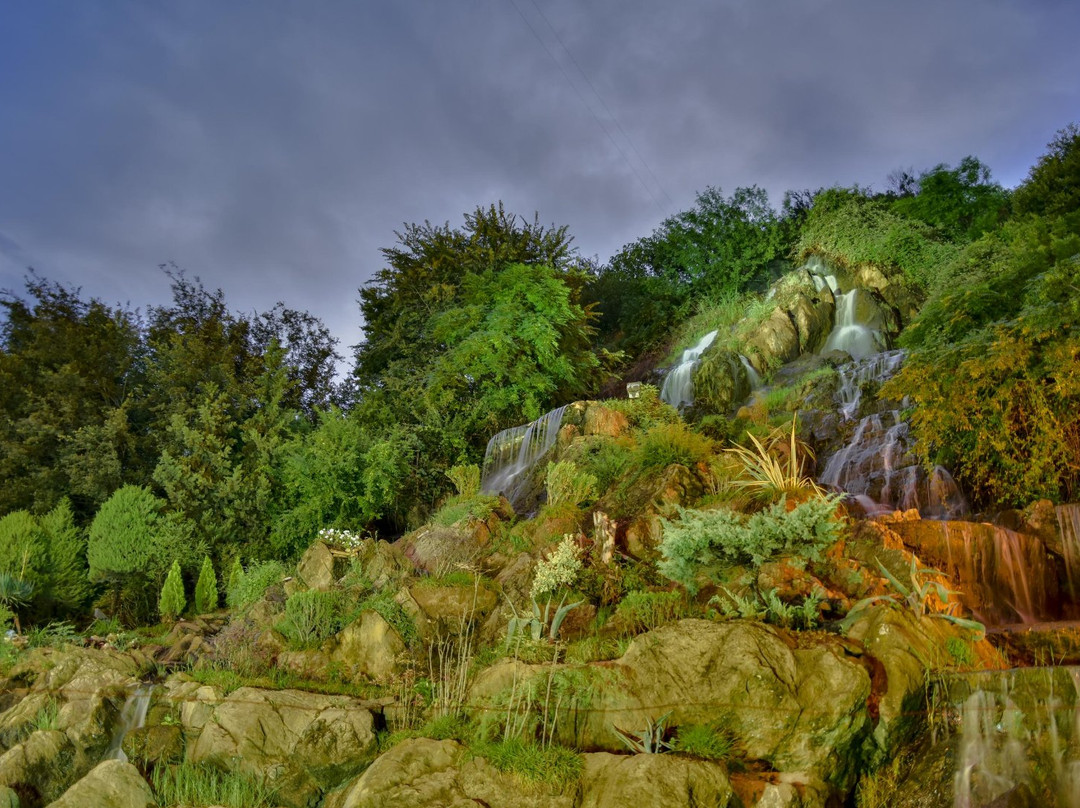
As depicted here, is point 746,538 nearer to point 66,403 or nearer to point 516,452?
point 516,452

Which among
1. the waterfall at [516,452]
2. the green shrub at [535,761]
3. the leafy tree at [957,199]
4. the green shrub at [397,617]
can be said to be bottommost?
the green shrub at [535,761]

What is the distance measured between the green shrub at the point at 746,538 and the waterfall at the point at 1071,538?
9.26 ft

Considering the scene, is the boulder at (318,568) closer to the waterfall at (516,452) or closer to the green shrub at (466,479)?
the green shrub at (466,479)

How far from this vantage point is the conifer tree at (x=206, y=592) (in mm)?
13852

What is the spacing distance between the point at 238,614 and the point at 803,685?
1010 cm

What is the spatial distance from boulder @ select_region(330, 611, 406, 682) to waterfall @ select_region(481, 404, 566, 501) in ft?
17.2

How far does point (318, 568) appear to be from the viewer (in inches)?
421

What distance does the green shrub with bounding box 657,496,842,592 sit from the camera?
6441 millimetres

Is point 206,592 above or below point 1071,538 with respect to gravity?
below

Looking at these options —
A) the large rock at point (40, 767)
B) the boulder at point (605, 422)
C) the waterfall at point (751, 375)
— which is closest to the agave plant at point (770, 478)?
the boulder at point (605, 422)

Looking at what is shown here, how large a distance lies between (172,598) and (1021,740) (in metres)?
14.0

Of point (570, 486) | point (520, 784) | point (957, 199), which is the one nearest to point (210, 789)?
point (520, 784)

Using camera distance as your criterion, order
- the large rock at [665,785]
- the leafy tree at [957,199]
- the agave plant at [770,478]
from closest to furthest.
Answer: the large rock at [665,785] → the agave plant at [770,478] → the leafy tree at [957,199]

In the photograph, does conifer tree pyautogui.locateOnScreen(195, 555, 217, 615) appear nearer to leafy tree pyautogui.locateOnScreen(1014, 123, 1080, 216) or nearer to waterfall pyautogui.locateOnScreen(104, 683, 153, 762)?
waterfall pyautogui.locateOnScreen(104, 683, 153, 762)
